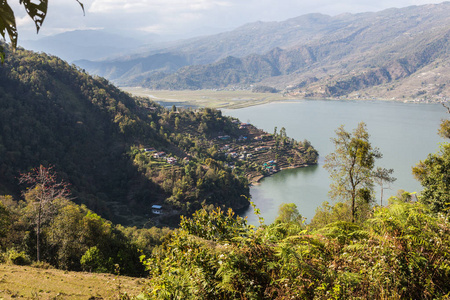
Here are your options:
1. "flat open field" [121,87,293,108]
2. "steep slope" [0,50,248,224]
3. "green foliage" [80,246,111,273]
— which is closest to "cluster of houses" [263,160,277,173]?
"steep slope" [0,50,248,224]

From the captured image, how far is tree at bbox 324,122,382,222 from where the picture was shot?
6266mm

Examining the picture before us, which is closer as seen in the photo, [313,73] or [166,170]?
[166,170]

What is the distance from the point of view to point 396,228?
2004 mm

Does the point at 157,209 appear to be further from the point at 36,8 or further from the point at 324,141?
the point at 324,141

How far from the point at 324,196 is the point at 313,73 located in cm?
16940

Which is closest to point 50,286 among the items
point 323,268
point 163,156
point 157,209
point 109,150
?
point 323,268

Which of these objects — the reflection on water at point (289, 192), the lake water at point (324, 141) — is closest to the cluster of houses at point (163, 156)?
the reflection on water at point (289, 192)

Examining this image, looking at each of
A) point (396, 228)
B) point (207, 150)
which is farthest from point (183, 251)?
point (207, 150)

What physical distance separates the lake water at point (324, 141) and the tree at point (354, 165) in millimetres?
4719

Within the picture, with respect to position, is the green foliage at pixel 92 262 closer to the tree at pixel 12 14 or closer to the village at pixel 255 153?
the tree at pixel 12 14

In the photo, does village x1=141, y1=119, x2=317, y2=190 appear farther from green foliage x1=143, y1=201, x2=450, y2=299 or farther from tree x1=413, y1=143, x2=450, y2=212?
green foliage x1=143, y1=201, x2=450, y2=299

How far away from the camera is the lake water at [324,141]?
99.9ft

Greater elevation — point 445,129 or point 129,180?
point 445,129

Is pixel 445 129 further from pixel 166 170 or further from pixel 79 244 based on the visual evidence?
pixel 166 170
